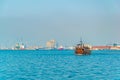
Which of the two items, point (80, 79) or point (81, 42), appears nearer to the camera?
point (80, 79)

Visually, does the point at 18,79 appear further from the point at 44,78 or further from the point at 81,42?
the point at 81,42

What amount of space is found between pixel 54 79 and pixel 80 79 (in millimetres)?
3781

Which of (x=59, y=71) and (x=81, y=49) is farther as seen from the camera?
(x=81, y=49)

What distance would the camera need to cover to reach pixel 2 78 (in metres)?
54.5

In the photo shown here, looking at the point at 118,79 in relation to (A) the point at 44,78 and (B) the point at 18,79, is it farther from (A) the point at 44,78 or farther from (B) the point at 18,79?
(B) the point at 18,79

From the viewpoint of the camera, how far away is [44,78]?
54438mm

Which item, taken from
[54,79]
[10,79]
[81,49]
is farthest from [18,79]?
[81,49]

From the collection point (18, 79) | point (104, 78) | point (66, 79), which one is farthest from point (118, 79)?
point (18, 79)

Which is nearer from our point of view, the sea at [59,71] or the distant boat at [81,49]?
the sea at [59,71]

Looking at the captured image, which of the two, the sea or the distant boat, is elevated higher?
the distant boat

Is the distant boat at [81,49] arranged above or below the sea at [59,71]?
above

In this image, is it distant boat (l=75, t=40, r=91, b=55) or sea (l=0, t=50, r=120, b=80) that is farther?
distant boat (l=75, t=40, r=91, b=55)

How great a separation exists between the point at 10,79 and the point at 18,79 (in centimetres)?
117

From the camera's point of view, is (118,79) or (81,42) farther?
(81,42)
